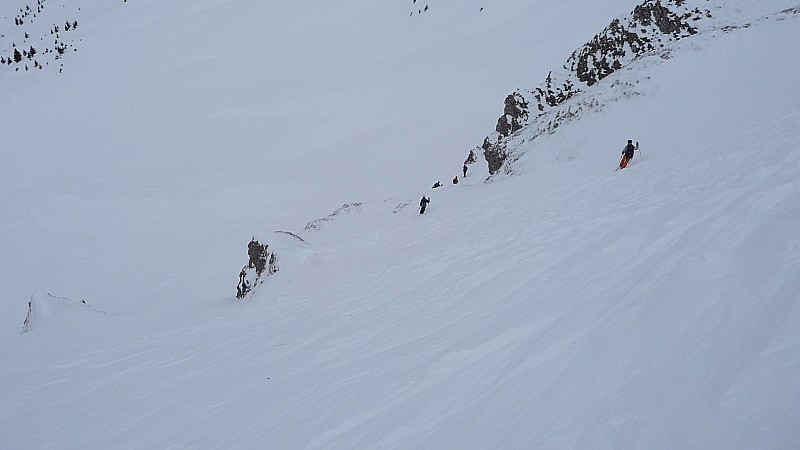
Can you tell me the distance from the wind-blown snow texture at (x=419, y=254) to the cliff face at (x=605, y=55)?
83 centimetres

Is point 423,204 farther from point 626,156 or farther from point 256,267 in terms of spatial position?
point 626,156

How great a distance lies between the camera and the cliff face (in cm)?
1705

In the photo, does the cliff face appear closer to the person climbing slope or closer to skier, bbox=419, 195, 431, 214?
skier, bbox=419, 195, 431, 214

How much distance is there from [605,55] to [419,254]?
40.8 feet

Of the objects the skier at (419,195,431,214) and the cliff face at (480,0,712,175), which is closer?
the skier at (419,195,431,214)

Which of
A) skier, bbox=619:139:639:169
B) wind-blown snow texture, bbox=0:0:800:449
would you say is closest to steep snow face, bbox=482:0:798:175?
wind-blown snow texture, bbox=0:0:800:449

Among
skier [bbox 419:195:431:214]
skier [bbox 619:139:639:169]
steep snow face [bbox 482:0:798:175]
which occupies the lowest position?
Result: skier [bbox 619:139:639:169]

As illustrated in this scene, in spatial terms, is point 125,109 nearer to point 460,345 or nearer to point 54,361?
point 54,361

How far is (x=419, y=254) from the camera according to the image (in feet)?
31.0

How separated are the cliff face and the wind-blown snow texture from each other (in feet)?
2.72

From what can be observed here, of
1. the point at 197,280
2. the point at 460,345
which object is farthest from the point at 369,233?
the point at 460,345

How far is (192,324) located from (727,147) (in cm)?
1119

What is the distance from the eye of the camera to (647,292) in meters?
3.73

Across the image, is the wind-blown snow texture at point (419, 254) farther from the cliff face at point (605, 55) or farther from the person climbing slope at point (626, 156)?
the cliff face at point (605, 55)
